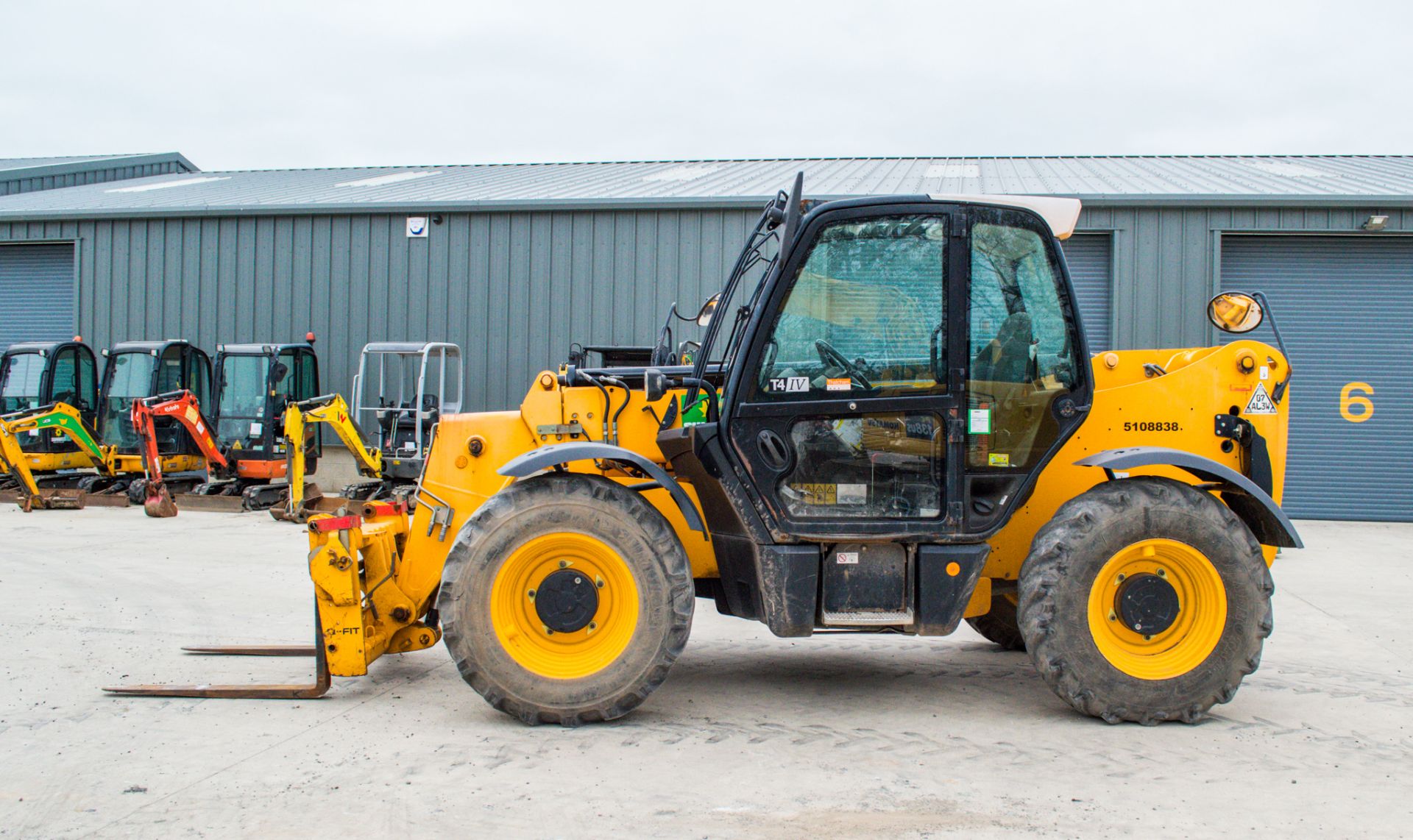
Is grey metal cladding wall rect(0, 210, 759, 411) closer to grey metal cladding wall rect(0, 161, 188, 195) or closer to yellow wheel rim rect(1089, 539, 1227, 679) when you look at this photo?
grey metal cladding wall rect(0, 161, 188, 195)

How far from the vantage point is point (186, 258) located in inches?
680

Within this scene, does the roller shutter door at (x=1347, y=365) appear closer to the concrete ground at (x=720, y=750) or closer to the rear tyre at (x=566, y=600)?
the concrete ground at (x=720, y=750)

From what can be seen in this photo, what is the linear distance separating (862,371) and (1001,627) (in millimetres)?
2347

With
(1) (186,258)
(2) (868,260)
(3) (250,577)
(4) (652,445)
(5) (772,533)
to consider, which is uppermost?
(1) (186,258)

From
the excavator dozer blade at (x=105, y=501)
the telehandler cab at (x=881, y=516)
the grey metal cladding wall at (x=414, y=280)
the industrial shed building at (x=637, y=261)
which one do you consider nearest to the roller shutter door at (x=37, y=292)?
the industrial shed building at (x=637, y=261)

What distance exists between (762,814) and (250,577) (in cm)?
656

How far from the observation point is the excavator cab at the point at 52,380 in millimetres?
16422

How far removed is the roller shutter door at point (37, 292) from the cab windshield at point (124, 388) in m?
2.98

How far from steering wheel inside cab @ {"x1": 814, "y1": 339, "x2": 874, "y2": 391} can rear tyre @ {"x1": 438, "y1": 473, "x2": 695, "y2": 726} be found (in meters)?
1.04

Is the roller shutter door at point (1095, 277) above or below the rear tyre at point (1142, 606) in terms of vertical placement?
above

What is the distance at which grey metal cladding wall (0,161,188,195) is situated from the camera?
78.9 ft

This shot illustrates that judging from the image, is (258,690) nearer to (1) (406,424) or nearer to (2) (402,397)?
(1) (406,424)

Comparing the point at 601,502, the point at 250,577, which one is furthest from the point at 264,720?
the point at 250,577

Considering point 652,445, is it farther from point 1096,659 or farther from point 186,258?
point 186,258
